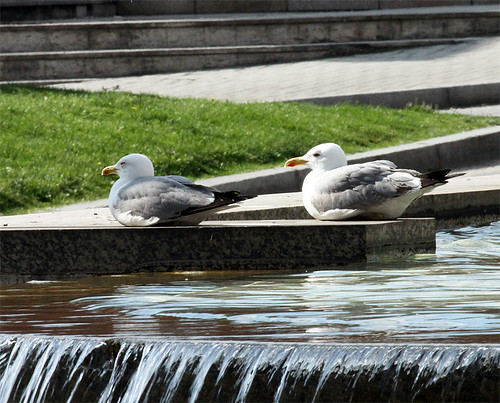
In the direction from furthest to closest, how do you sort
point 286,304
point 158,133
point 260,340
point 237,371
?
point 158,133 → point 286,304 → point 260,340 → point 237,371

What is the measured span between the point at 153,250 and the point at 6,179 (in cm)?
417

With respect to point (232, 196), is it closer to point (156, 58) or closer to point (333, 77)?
point (333, 77)

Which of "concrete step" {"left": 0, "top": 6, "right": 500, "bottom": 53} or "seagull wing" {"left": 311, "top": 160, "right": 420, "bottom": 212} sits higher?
"concrete step" {"left": 0, "top": 6, "right": 500, "bottom": 53}

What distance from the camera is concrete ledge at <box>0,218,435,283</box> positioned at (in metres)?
6.66

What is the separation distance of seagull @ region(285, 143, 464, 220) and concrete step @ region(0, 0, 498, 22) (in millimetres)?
12232

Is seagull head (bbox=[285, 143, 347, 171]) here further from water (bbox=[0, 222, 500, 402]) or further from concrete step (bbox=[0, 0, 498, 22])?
concrete step (bbox=[0, 0, 498, 22])

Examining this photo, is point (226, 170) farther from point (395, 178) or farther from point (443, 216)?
point (395, 178)

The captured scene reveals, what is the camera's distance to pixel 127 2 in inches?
764

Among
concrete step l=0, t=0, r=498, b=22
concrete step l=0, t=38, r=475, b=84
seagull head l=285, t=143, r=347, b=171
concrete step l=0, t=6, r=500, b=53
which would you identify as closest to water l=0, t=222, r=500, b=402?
seagull head l=285, t=143, r=347, b=171

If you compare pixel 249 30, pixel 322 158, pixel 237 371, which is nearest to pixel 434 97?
pixel 249 30

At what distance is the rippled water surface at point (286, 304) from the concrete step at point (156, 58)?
10.3m

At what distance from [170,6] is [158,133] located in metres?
7.68

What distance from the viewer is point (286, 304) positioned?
548 centimetres

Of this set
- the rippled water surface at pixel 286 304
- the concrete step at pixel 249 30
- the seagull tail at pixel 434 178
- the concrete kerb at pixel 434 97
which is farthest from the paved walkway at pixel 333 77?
the rippled water surface at pixel 286 304
